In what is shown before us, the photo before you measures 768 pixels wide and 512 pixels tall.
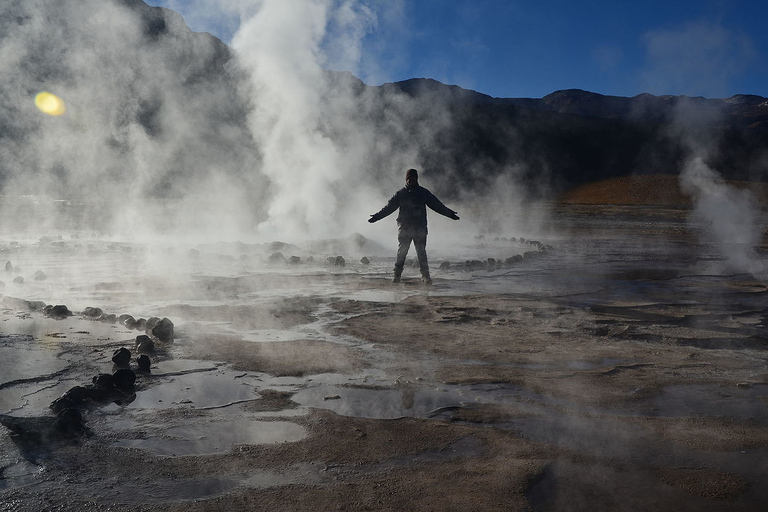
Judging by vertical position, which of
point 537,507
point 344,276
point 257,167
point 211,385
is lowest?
point 537,507

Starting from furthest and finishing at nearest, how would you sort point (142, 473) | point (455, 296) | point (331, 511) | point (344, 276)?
point (344, 276), point (455, 296), point (142, 473), point (331, 511)

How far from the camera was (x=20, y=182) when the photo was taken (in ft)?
137

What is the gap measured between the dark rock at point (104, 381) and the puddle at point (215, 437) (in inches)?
32.4

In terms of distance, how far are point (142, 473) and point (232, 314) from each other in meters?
3.66

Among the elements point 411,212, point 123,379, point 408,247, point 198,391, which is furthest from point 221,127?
point 198,391

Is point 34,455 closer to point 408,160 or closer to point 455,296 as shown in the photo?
point 455,296

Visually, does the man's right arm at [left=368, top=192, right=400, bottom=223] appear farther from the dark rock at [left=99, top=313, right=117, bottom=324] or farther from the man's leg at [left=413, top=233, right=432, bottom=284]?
the dark rock at [left=99, top=313, right=117, bottom=324]

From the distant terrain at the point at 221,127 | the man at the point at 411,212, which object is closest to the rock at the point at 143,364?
the man at the point at 411,212

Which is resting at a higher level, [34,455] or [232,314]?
[232,314]

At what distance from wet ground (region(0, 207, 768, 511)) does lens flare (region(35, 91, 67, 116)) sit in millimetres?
13407

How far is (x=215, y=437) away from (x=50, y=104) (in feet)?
65.5

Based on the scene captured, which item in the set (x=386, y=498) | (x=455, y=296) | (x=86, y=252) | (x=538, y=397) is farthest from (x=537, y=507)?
(x=86, y=252)

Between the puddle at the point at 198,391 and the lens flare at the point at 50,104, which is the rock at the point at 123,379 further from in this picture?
the lens flare at the point at 50,104

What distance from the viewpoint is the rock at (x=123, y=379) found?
379 centimetres
